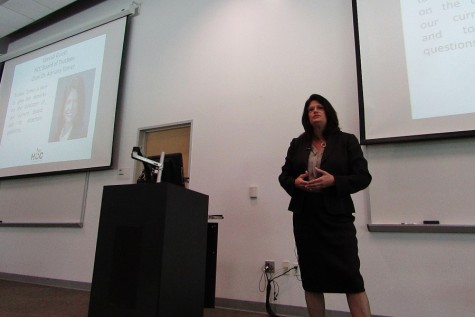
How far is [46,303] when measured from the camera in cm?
250

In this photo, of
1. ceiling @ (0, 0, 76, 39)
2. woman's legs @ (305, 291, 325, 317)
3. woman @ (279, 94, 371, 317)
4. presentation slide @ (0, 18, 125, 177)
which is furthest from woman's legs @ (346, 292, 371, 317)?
ceiling @ (0, 0, 76, 39)

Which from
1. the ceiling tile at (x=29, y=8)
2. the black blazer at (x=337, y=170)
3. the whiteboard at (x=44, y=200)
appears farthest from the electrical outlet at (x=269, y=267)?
the ceiling tile at (x=29, y=8)

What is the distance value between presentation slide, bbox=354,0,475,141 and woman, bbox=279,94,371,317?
0.84 m

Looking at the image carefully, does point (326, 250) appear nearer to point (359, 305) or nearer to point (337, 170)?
point (359, 305)

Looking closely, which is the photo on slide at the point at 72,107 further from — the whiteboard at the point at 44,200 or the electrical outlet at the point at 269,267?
the electrical outlet at the point at 269,267

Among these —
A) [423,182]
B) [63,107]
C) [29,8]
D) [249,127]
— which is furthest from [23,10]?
[423,182]

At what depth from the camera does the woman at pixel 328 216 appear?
1.33 m

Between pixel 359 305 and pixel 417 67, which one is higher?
pixel 417 67

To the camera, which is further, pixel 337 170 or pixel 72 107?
pixel 72 107

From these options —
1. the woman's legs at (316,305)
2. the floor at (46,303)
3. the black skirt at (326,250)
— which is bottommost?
the floor at (46,303)

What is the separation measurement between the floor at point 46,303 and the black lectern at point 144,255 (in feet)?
3.14

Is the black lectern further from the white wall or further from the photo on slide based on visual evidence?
the photo on slide

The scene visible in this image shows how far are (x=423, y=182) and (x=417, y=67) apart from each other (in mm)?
772

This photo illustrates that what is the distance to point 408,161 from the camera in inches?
82.1
